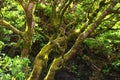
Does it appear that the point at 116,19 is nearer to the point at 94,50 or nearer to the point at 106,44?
the point at 106,44

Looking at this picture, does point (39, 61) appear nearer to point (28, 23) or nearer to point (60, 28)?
point (28, 23)

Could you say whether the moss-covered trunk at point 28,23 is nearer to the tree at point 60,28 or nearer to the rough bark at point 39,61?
the tree at point 60,28

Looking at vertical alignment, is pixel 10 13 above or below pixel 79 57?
above

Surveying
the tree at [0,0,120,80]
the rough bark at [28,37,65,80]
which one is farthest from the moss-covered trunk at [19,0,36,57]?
the rough bark at [28,37,65,80]

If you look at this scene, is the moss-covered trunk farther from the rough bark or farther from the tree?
the rough bark

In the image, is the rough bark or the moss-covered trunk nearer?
the moss-covered trunk

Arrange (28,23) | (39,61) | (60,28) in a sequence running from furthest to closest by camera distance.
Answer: (60,28) < (39,61) < (28,23)

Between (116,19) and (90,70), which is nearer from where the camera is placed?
(116,19)

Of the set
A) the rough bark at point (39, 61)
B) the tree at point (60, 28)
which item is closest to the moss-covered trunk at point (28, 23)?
the tree at point (60, 28)

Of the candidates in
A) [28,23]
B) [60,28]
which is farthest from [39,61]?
[60,28]

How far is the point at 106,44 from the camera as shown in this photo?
1455 cm

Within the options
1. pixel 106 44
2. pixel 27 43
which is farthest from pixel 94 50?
pixel 27 43

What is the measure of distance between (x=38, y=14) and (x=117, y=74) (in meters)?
6.56

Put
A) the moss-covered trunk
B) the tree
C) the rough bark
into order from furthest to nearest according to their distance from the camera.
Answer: the rough bark
the tree
the moss-covered trunk
